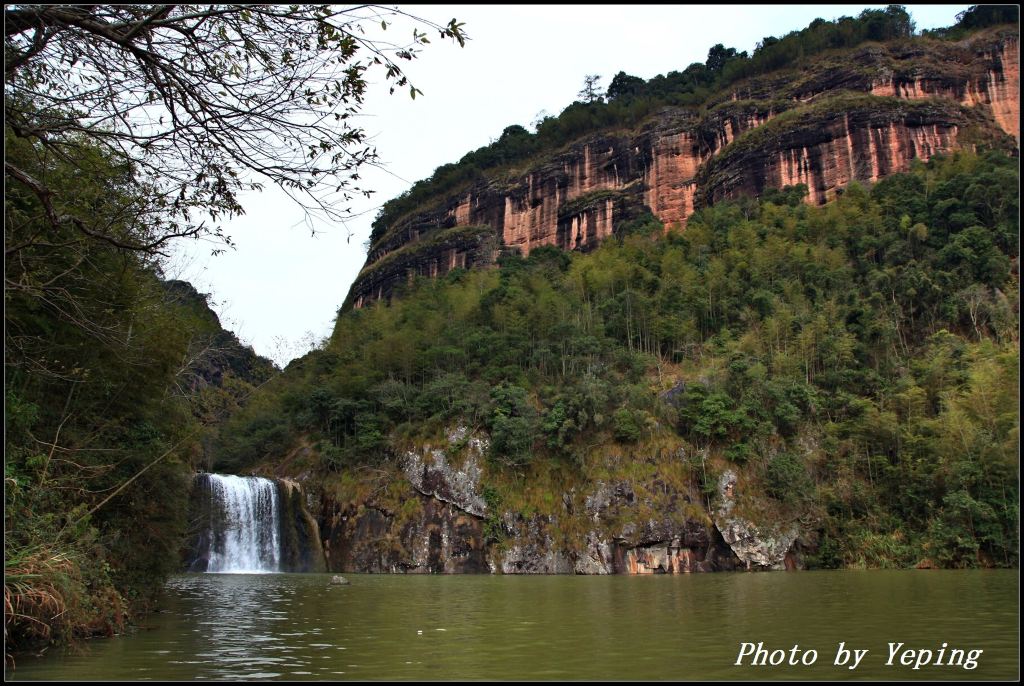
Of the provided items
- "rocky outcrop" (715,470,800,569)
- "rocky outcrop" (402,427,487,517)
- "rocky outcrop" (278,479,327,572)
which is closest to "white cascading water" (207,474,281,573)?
"rocky outcrop" (278,479,327,572)

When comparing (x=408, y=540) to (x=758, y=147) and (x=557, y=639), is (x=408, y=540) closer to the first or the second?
(x=557, y=639)

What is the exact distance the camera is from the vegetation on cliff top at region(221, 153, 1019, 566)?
1272 inches

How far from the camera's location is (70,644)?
7.65 metres

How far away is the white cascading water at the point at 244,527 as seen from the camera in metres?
33.0

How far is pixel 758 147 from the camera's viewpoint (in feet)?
205

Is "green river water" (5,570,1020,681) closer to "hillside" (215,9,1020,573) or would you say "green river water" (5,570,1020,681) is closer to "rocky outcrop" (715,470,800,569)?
"rocky outcrop" (715,470,800,569)

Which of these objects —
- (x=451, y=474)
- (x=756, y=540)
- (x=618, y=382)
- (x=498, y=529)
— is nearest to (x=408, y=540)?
(x=451, y=474)

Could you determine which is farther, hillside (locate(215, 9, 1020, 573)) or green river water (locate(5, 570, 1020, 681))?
hillside (locate(215, 9, 1020, 573))

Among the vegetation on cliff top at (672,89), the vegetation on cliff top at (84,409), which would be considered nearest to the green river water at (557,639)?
the vegetation on cliff top at (84,409)

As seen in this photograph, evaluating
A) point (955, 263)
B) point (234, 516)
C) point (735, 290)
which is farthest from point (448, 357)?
point (955, 263)

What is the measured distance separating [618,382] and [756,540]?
37.3 feet

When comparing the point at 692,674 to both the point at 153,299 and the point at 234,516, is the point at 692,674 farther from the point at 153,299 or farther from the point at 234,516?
the point at 234,516

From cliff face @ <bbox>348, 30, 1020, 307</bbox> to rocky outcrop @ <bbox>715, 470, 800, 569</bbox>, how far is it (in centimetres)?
3612

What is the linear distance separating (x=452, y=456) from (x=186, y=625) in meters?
26.7
